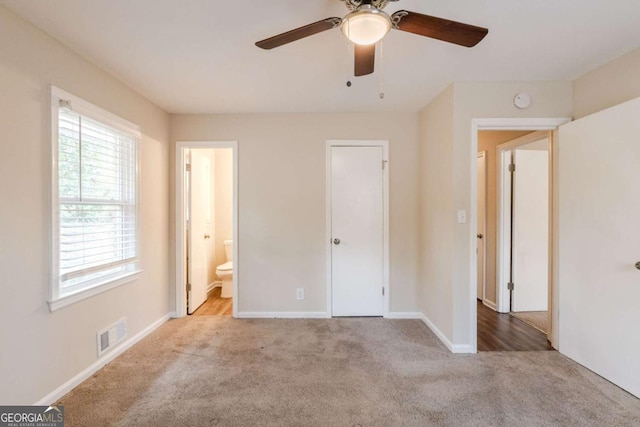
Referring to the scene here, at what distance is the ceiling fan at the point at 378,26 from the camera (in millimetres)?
1230

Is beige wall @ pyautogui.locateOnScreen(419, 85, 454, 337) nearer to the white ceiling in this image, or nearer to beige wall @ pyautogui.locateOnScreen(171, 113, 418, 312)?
beige wall @ pyautogui.locateOnScreen(171, 113, 418, 312)

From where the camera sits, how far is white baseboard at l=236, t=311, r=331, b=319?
127 inches

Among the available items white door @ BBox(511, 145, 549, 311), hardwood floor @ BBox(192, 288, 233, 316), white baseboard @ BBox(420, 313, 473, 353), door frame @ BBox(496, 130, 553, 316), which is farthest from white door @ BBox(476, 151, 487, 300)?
hardwood floor @ BBox(192, 288, 233, 316)

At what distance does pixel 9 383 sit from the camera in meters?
1.55

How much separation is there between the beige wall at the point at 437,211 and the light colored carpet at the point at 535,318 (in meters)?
1.16

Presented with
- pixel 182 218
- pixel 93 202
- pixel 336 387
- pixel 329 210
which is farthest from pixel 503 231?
pixel 93 202

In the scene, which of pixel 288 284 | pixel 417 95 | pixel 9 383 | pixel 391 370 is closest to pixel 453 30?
pixel 417 95

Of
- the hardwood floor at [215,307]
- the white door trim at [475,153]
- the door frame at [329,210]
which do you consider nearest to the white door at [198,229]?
the hardwood floor at [215,307]

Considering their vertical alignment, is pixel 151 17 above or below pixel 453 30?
above

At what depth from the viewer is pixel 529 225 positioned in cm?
Answer: 340

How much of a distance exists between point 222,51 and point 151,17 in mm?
459

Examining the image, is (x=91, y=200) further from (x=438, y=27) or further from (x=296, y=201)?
(x=438, y=27)

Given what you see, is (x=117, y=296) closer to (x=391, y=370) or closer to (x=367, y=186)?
(x=391, y=370)

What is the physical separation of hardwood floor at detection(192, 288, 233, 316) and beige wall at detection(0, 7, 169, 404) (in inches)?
49.6
